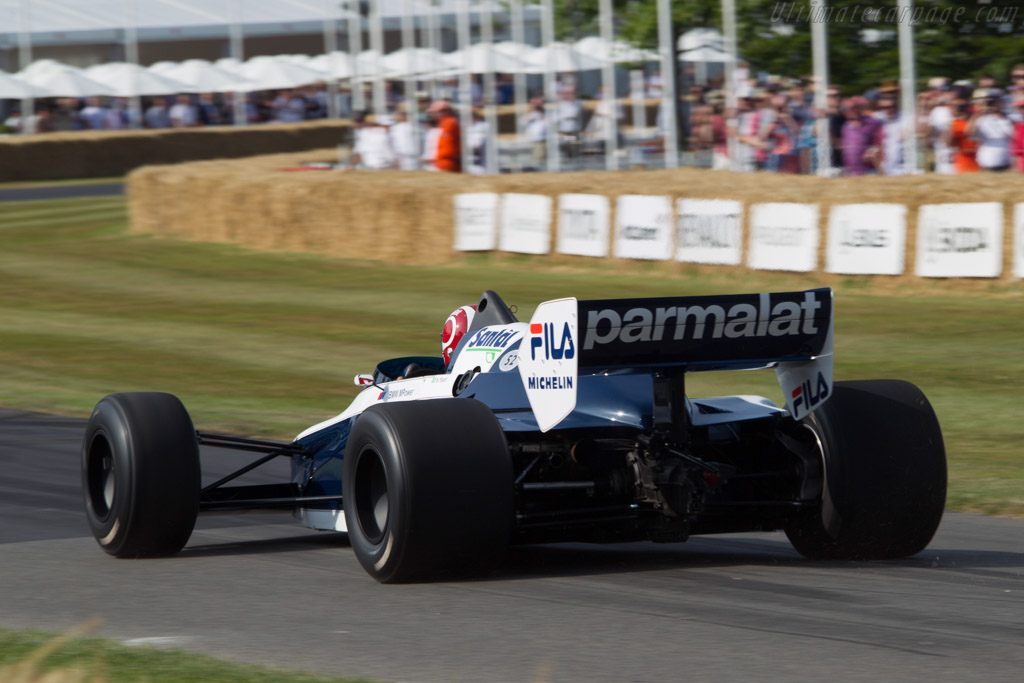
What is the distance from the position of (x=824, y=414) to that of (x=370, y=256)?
1859 centimetres

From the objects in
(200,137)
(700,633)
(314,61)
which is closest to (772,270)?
(700,633)

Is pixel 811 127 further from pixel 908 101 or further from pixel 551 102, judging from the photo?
pixel 551 102

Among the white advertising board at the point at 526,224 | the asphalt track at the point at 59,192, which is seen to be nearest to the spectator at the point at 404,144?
the white advertising board at the point at 526,224

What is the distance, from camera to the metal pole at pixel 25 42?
52719 millimetres

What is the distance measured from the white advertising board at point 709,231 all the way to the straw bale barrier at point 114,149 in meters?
29.6

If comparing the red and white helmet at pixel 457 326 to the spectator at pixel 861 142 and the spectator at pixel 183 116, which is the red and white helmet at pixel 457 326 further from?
the spectator at pixel 183 116

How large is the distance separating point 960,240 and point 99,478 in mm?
12467

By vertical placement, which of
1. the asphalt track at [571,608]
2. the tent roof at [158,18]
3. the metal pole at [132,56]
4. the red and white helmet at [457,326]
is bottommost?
the asphalt track at [571,608]

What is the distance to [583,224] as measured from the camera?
22.3m

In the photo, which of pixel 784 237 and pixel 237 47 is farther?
pixel 237 47

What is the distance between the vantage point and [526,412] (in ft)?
23.6

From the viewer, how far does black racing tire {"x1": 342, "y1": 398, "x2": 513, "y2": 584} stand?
20.7 ft

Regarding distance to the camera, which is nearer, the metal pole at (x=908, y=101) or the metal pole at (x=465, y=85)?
the metal pole at (x=908, y=101)

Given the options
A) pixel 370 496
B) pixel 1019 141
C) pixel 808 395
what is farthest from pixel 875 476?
pixel 1019 141
